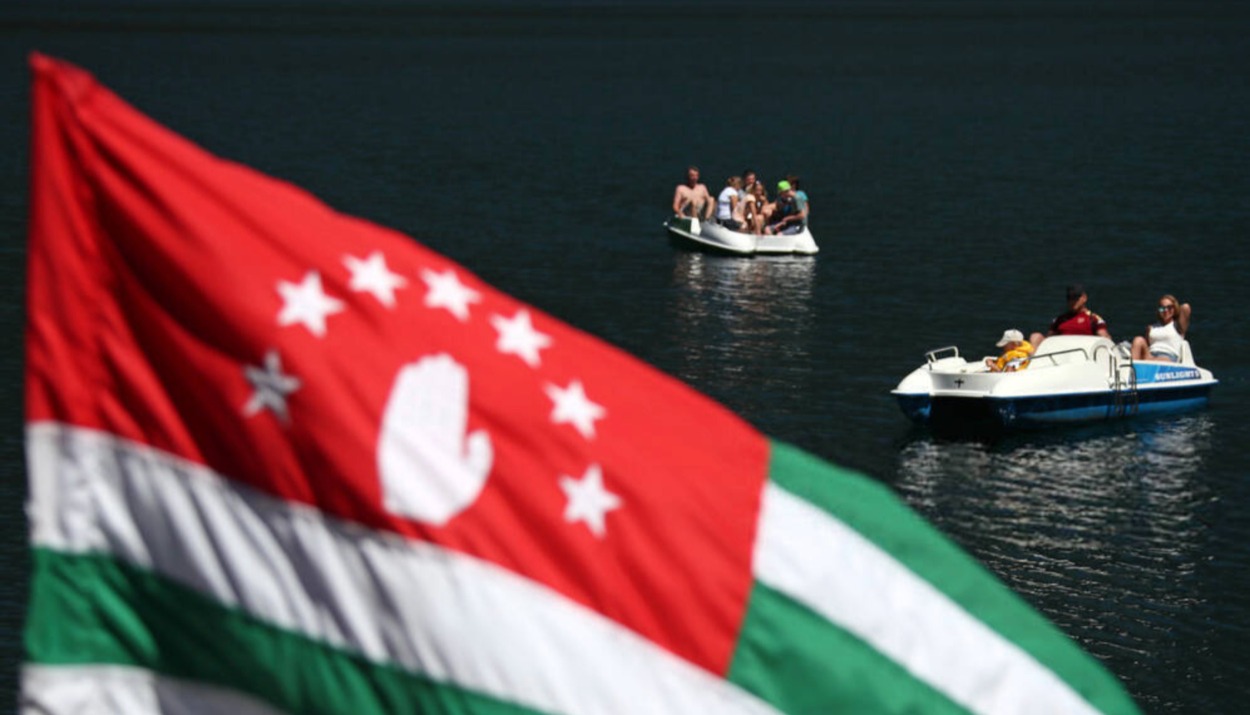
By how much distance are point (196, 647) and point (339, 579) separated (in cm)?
54

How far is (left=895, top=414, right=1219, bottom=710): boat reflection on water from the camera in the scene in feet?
90.5

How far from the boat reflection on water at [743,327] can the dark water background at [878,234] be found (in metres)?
0.12

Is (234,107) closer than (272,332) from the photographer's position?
No

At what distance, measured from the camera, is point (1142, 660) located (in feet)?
85.9

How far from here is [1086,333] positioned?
123ft

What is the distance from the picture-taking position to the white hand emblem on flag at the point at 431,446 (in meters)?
6.32

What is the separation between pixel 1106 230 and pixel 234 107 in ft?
208

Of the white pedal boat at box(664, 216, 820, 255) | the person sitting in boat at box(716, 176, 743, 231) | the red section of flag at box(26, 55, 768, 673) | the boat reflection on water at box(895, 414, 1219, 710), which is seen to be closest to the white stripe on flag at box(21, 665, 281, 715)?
the red section of flag at box(26, 55, 768, 673)

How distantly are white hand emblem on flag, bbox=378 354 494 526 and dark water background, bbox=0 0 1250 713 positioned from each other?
19.7 meters

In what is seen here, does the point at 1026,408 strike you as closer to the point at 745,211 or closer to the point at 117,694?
the point at 745,211

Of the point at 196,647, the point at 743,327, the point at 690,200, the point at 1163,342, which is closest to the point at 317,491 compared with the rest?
the point at 196,647

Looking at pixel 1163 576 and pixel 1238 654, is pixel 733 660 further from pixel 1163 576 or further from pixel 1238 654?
pixel 1163 576

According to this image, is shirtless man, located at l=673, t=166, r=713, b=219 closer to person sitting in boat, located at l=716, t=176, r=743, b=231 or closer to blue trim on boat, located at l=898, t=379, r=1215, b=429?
person sitting in boat, located at l=716, t=176, r=743, b=231

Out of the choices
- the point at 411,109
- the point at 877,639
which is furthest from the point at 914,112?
the point at 877,639
